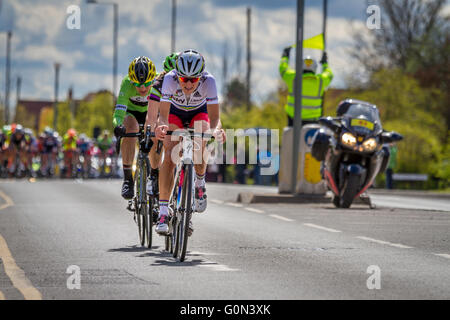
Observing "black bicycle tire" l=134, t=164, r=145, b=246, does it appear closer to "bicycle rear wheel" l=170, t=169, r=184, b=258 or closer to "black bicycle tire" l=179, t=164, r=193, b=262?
"bicycle rear wheel" l=170, t=169, r=184, b=258

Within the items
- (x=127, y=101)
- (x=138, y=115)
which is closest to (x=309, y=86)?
(x=138, y=115)

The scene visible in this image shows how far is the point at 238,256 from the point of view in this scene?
11.2 metres

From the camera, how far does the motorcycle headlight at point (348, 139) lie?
18.9 meters

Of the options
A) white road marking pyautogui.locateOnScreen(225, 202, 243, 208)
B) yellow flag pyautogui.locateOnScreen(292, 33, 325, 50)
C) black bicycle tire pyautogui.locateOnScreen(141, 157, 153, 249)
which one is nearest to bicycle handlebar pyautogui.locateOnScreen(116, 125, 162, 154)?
black bicycle tire pyautogui.locateOnScreen(141, 157, 153, 249)

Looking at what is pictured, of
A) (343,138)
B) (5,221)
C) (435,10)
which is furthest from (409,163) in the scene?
(5,221)

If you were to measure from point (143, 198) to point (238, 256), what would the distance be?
1.82m

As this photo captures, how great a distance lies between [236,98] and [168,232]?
6556 centimetres

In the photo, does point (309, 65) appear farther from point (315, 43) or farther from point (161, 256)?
point (161, 256)

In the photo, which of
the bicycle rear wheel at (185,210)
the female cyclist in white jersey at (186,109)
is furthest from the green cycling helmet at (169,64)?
the bicycle rear wheel at (185,210)

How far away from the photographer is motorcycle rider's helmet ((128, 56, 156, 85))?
41.2 feet
